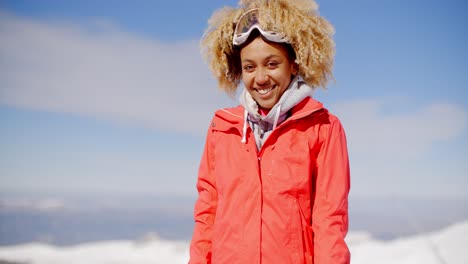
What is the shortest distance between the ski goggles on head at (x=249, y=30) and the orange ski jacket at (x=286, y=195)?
35cm

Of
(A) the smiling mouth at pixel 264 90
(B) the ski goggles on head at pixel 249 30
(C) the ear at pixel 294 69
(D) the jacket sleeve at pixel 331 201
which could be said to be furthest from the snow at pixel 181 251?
(B) the ski goggles on head at pixel 249 30

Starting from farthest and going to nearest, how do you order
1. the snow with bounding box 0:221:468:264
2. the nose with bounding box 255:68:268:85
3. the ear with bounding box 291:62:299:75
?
the snow with bounding box 0:221:468:264 → the ear with bounding box 291:62:299:75 → the nose with bounding box 255:68:268:85

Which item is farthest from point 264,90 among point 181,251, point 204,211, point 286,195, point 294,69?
point 181,251

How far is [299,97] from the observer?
7.36ft

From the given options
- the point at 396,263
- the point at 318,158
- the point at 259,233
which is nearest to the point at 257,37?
the point at 318,158

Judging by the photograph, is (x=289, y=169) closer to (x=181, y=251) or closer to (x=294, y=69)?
(x=294, y=69)

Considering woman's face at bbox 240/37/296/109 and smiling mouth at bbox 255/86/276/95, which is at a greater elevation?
woman's face at bbox 240/37/296/109

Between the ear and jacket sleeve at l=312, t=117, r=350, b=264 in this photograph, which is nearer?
jacket sleeve at l=312, t=117, r=350, b=264

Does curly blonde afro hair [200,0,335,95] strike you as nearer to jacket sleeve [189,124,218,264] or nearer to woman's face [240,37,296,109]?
woman's face [240,37,296,109]

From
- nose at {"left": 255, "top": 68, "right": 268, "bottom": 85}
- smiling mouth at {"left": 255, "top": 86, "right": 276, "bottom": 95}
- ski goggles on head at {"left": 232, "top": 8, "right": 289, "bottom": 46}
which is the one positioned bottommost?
smiling mouth at {"left": 255, "top": 86, "right": 276, "bottom": 95}

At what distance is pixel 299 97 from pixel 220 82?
62cm

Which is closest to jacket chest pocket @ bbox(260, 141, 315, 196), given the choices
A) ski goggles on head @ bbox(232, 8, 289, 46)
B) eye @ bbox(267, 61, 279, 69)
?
eye @ bbox(267, 61, 279, 69)

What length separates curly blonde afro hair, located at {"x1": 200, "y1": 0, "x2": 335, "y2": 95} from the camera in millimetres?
2297

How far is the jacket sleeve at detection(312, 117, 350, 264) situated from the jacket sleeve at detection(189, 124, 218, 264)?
57 cm
